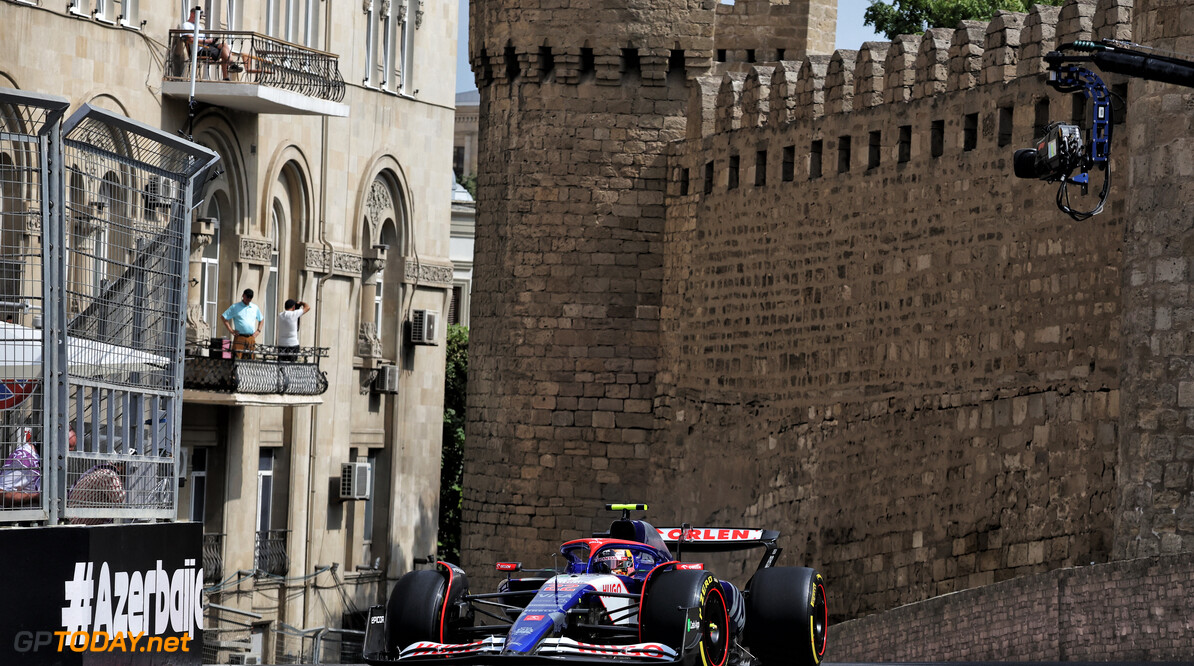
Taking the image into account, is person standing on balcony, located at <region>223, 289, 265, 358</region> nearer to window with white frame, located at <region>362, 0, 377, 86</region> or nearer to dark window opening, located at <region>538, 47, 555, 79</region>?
dark window opening, located at <region>538, 47, 555, 79</region>

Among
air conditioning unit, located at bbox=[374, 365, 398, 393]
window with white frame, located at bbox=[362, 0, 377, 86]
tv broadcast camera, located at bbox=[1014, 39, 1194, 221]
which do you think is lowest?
air conditioning unit, located at bbox=[374, 365, 398, 393]

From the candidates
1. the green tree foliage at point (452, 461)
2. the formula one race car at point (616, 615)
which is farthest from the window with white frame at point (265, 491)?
the formula one race car at point (616, 615)

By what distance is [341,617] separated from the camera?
93.6ft

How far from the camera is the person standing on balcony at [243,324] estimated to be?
23922mm

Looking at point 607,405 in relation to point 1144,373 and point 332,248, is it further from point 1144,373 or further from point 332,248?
point 1144,373

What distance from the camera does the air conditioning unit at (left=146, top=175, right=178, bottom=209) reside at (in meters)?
11.0

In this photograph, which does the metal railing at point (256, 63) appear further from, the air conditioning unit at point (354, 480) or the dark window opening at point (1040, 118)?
the dark window opening at point (1040, 118)

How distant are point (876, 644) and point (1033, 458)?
2135 millimetres

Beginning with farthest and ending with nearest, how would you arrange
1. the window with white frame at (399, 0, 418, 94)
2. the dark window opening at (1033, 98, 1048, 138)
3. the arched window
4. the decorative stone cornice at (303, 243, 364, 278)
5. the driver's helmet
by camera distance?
the window with white frame at (399, 0, 418, 94) → the decorative stone cornice at (303, 243, 364, 278) → the arched window → the dark window opening at (1033, 98, 1048, 138) → the driver's helmet

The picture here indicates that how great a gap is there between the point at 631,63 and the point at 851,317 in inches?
179

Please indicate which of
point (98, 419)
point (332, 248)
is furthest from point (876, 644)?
point (332, 248)

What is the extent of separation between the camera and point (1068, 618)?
48.6ft

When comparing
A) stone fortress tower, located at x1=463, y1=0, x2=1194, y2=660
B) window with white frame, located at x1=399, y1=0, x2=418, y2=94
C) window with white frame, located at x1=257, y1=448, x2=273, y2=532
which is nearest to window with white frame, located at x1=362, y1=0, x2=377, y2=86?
window with white frame, located at x1=399, y1=0, x2=418, y2=94

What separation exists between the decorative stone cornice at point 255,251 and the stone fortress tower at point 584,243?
2.84 meters
